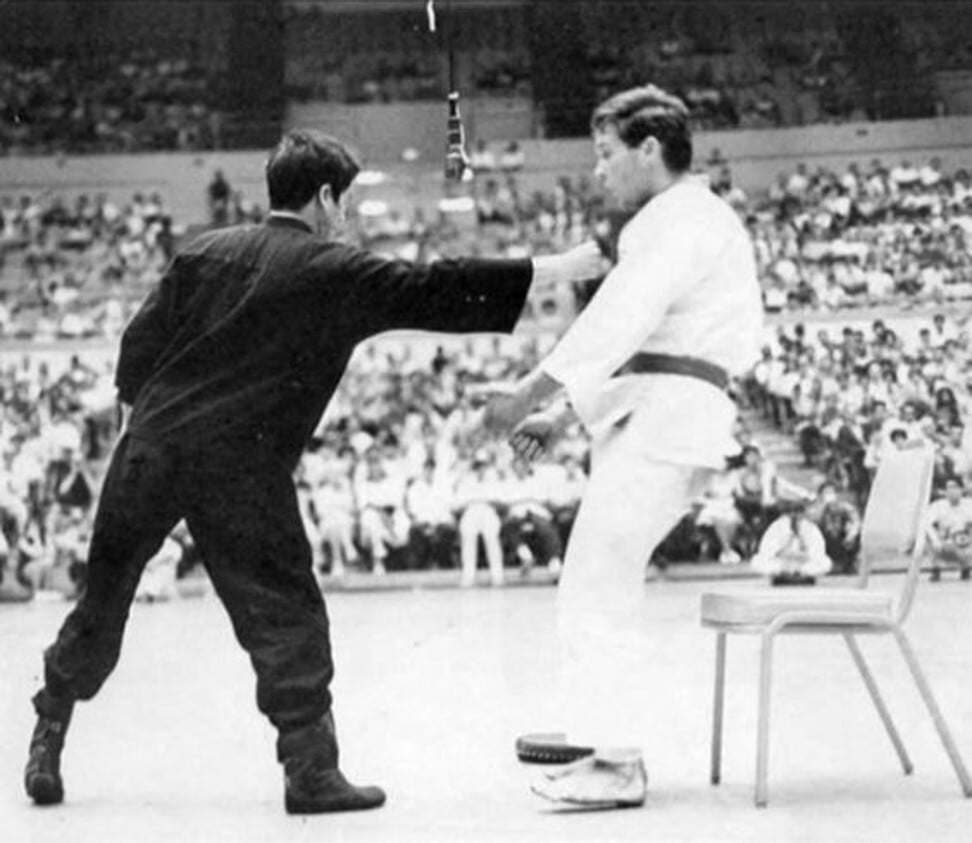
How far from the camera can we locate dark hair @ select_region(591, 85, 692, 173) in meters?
3.58

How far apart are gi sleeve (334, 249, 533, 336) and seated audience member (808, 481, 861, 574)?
27.9 feet

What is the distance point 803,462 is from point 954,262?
286 centimetres

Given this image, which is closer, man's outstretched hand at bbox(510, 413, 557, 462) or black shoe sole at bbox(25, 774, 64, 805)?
black shoe sole at bbox(25, 774, 64, 805)

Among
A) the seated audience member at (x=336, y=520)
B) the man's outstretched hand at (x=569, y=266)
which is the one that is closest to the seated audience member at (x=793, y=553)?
the seated audience member at (x=336, y=520)

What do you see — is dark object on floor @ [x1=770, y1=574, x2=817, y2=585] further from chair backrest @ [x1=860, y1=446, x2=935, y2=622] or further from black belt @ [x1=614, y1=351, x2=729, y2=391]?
black belt @ [x1=614, y1=351, x2=729, y2=391]

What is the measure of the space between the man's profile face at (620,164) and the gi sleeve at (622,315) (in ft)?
0.61

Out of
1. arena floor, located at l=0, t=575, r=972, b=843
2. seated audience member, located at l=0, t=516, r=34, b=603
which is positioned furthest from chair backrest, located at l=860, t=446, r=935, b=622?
seated audience member, located at l=0, t=516, r=34, b=603

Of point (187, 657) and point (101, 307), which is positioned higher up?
point (101, 307)

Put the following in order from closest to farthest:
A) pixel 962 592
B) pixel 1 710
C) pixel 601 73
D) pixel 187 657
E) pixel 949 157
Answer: pixel 1 710 < pixel 187 657 < pixel 962 592 < pixel 949 157 < pixel 601 73

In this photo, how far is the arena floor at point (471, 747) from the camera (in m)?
3.20

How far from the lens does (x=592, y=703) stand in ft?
11.2

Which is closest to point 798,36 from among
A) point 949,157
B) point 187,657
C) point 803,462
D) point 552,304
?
point 949,157

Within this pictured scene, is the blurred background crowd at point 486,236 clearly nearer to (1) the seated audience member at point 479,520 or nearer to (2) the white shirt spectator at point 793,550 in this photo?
(1) the seated audience member at point 479,520

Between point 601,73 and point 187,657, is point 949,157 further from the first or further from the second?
point 187,657
